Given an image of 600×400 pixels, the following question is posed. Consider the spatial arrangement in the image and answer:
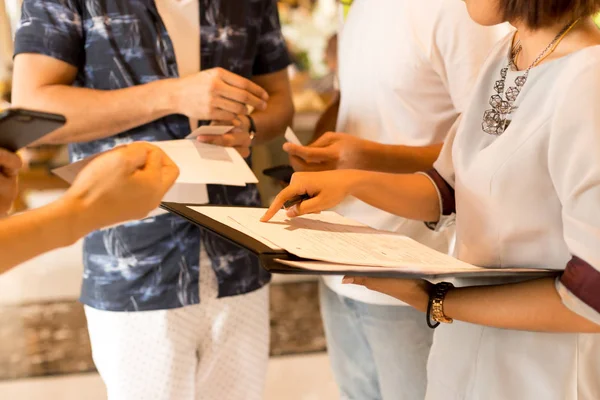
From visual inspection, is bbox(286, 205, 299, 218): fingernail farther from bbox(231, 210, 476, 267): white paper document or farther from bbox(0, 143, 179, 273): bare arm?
bbox(0, 143, 179, 273): bare arm

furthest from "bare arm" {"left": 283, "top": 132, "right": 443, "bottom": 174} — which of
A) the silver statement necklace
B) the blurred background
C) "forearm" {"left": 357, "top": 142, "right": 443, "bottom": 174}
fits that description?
the blurred background

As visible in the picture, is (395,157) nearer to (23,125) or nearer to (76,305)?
(23,125)

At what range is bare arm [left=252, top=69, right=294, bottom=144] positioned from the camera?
1.52 m

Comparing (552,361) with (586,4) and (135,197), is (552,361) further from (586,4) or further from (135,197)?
(135,197)

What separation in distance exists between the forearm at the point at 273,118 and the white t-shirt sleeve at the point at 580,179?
0.81 metres

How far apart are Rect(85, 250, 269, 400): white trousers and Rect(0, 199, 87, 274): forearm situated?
663 mm

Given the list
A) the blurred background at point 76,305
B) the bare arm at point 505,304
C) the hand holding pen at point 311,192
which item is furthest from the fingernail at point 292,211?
the blurred background at point 76,305

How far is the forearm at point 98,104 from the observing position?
126cm

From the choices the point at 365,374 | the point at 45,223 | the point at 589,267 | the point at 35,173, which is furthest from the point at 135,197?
the point at 35,173

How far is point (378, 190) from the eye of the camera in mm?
1148

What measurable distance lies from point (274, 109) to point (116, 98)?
42cm

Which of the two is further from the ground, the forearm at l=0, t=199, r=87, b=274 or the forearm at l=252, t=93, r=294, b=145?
the forearm at l=0, t=199, r=87, b=274

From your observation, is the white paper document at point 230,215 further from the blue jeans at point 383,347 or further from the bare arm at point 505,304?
the blue jeans at point 383,347

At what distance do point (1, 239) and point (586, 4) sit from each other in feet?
2.58
